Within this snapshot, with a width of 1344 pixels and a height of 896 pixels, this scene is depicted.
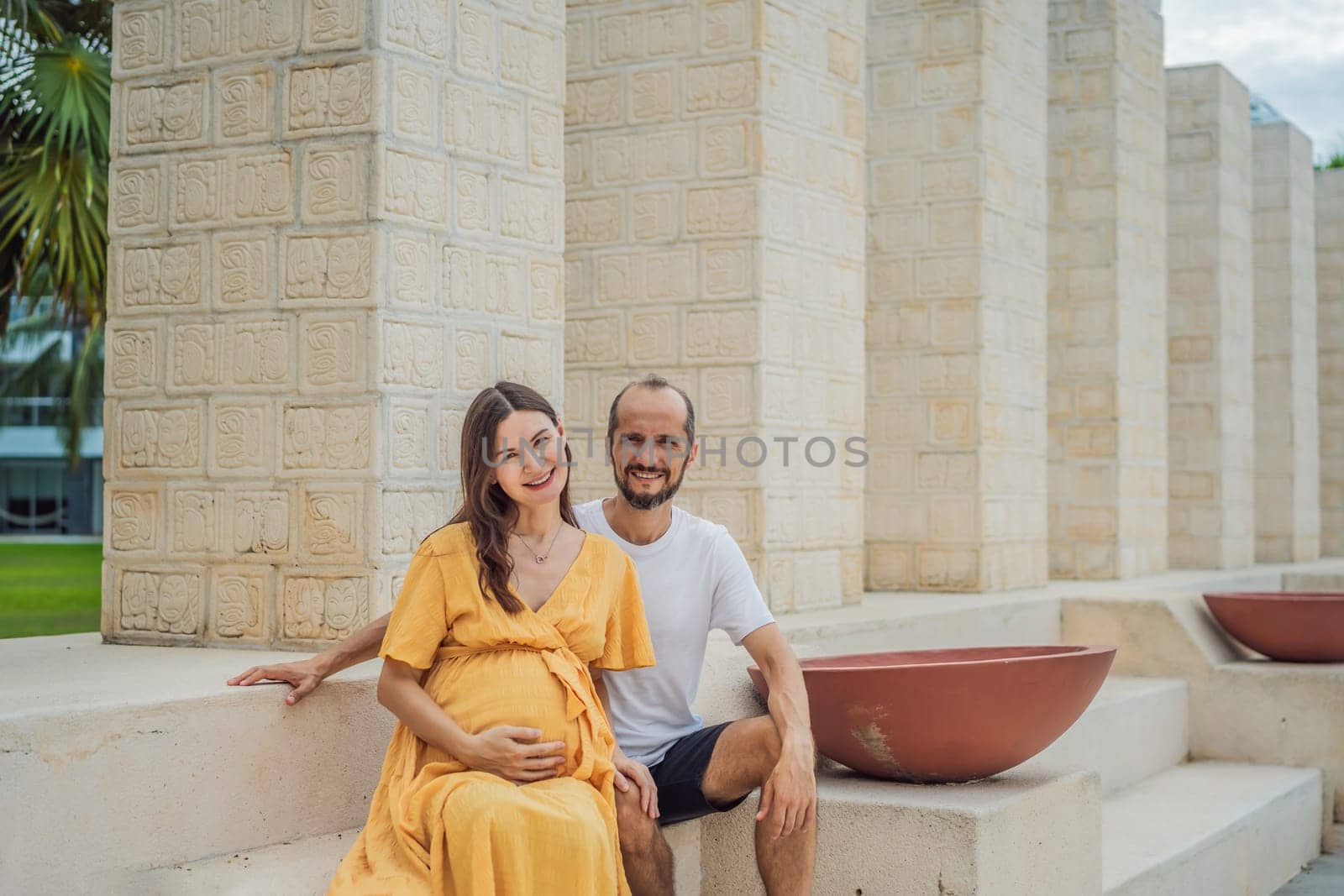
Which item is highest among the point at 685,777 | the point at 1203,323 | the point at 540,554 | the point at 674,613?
the point at 1203,323

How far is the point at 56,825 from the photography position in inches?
134

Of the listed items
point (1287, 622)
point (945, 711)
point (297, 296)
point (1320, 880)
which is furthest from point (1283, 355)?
point (297, 296)

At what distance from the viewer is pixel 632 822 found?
3.66 m

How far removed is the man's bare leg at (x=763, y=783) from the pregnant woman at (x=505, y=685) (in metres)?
0.36

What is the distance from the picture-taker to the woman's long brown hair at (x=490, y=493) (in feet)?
11.3

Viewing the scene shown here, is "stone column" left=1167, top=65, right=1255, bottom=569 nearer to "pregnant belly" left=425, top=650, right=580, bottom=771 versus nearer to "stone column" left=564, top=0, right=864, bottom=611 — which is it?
"stone column" left=564, top=0, right=864, bottom=611

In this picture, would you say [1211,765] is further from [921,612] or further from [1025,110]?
[1025,110]

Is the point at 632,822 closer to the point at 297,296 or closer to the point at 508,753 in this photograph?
the point at 508,753

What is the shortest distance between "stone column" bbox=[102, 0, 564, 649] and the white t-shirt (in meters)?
1.08

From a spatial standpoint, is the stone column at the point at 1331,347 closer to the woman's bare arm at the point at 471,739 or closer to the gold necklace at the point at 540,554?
the gold necklace at the point at 540,554

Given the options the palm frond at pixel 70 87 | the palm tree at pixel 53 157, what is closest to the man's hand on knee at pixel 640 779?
the palm tree at pixel 53 157

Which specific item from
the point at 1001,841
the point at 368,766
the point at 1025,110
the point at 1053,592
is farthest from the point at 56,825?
the point at 1025,110

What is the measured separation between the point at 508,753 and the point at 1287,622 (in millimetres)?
5279

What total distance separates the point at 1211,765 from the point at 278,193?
5008 millimetres
